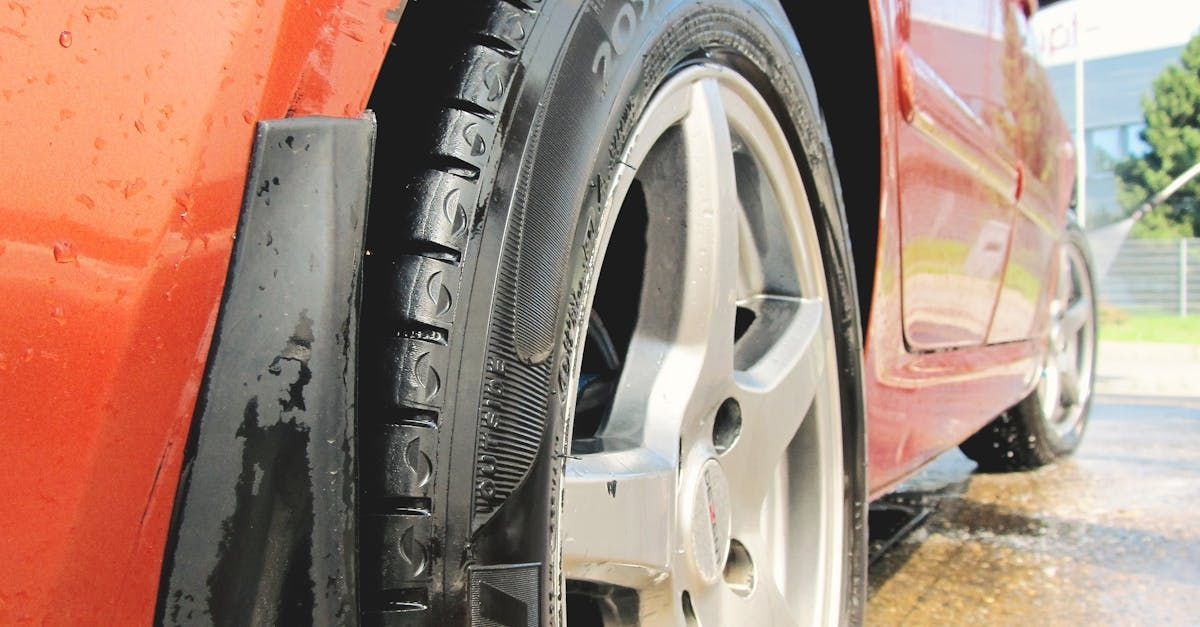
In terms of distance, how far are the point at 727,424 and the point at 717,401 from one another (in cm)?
7

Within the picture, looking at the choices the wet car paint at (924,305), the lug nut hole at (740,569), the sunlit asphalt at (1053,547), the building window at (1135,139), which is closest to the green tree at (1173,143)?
the building window at (1135,139)

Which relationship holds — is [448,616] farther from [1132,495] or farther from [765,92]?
[1132,495]

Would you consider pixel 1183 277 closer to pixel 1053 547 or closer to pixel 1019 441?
pixel 1019 441

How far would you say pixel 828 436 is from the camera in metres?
1.45

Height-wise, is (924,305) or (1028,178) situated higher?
(1028,178)

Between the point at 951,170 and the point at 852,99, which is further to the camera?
the point at 951,170

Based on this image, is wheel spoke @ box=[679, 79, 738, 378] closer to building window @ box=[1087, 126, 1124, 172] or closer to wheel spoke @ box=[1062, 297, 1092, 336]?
wheel spoke @ box=[1062, 297, 1092, 336]

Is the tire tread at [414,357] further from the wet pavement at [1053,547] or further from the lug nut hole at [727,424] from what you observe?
the wet pavement at [1053,547]

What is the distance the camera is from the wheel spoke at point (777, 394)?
1234mm

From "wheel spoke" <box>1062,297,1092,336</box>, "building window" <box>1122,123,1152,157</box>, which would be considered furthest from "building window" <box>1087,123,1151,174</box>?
"wheel spoke" <box>1062,297,1092,336</box>

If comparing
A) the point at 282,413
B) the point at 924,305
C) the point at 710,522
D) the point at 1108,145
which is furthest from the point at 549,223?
the point at 1108,145

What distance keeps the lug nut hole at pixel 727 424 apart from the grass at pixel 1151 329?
45.5ft

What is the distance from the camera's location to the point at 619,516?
0.90 metres

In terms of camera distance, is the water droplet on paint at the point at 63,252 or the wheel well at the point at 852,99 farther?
the wheel well at the point at 852,99
